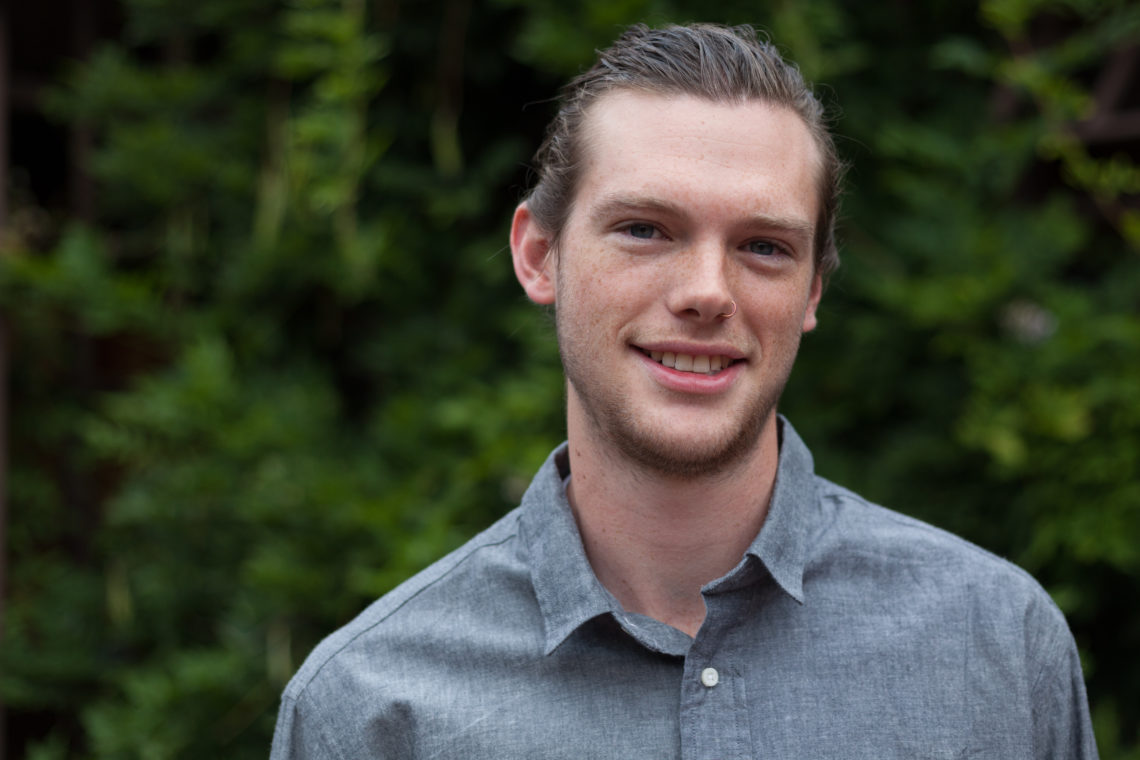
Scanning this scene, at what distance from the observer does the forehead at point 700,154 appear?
1.41 metres

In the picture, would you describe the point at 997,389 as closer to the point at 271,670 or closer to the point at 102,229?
the point at 271,670

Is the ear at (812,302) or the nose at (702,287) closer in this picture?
the nose at (702,287)

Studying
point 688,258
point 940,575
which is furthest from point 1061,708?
point 688,258

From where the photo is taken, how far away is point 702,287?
1382 millimetres

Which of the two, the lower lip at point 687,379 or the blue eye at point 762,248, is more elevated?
the blue eye at point 762,248

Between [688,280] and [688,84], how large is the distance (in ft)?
0.96

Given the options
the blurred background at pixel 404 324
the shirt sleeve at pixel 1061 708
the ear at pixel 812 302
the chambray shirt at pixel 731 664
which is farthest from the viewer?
the blurred background at pixel 404 324

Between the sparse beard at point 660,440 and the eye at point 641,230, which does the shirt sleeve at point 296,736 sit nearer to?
the sparse beard at point 660,440

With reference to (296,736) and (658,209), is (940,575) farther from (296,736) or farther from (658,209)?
(296,736)

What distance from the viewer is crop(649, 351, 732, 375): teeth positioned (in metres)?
1.42

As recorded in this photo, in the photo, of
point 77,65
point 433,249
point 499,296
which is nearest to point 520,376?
point 499,296

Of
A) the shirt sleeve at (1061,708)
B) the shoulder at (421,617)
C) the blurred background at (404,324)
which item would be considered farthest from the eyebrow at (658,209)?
the blurred background at (404,324)

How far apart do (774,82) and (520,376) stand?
1.36m

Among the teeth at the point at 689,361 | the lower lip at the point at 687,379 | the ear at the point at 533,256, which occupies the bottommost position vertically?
the lower lip at the point at 687,379
